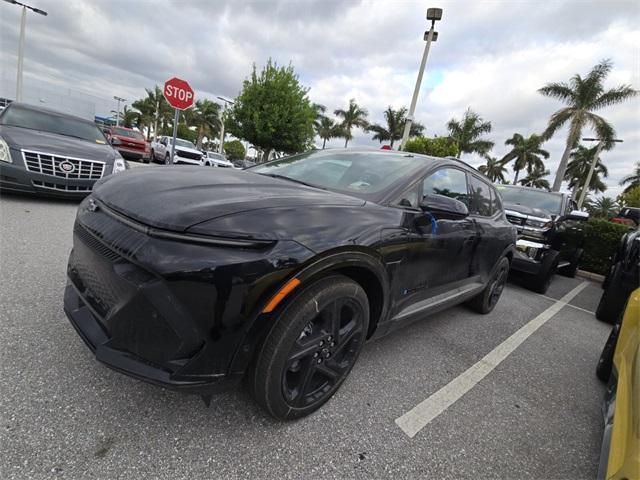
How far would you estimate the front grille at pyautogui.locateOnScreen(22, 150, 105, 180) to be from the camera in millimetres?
4641

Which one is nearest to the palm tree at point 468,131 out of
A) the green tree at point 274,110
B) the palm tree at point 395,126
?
the palm tree at point 395,126

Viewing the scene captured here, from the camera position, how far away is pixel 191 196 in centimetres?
158

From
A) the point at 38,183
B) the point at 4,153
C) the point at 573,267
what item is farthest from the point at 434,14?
the point at 4,153

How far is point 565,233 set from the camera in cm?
573

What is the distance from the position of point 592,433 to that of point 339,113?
1611 inches

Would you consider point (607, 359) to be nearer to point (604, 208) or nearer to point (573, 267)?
point (573, 267)

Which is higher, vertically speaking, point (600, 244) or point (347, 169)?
point (347, 169)

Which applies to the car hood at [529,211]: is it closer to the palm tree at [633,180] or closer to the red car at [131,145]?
the red car at [131,145]

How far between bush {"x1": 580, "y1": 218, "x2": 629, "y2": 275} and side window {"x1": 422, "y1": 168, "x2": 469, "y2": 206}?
6440 mm

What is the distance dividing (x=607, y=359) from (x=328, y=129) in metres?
40.3

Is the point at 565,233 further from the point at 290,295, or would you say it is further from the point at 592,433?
the point at 290,295

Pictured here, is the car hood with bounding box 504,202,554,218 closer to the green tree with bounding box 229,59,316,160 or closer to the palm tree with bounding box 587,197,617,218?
the green tree with bounding box 229,59,316,160

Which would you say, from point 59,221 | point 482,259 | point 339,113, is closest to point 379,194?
point 482,259

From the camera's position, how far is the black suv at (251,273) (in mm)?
1350
